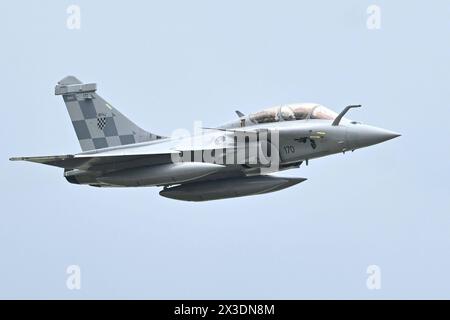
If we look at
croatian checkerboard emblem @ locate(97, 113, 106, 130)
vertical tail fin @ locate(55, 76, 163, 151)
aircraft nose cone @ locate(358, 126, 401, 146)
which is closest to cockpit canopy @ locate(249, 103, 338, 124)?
aircraft nose cone @ locate(358, 126, 401, 146)

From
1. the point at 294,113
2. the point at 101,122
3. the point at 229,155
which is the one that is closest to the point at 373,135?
the point at 294,113

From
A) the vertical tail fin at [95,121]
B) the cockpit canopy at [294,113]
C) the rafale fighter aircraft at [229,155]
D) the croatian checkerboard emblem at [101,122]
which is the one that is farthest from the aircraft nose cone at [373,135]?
the croatian checkerboard emblem at [101,122]

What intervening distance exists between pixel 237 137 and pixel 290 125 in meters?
1.48

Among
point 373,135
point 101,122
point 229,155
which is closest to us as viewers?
point 373,135

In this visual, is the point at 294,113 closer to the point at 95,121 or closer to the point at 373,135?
the point at 373,135

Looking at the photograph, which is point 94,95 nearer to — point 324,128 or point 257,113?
point 257,113

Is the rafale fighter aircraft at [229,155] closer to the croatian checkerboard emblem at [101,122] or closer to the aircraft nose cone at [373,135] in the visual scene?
→ the aircraft nose cone at [373,135]

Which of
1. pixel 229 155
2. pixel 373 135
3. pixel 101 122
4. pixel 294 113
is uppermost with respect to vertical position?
pixel 294 113

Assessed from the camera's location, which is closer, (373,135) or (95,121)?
(373,135)

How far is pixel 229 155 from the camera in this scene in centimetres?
3064

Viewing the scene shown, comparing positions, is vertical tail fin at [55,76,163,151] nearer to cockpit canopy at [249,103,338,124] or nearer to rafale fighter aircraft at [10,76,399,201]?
rafale fighter aircraft at [10,76,399,201]

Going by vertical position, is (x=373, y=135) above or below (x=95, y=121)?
below

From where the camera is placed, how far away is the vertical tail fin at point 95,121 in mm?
33469

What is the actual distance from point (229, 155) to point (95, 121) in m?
5.14
